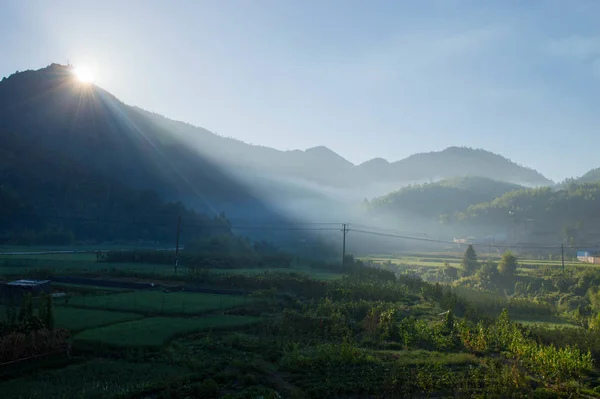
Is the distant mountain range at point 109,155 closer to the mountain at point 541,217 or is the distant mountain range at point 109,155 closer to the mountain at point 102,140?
the mountain at point 102,140

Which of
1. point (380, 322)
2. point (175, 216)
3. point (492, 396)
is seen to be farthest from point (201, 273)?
point (175, 216)

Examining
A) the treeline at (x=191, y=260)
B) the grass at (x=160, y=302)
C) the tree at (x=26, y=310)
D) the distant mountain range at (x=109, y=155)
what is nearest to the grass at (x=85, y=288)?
the grass at (x=160, y=302)

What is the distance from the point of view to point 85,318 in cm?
1830

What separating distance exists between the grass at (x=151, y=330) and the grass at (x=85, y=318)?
2.14ft

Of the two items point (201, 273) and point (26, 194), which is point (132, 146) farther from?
point (201, 273)

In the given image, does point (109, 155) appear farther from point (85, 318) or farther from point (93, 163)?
point (85, 318)

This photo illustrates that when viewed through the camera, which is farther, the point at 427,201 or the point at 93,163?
the point at 427,201

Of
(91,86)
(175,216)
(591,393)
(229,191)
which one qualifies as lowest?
(591,393)

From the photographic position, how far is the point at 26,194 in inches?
2832

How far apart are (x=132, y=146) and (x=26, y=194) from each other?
34103mm

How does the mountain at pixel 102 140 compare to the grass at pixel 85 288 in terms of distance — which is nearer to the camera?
the grass at pixel 85 288

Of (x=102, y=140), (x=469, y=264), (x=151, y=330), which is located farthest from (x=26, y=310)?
(x=102, y=140)

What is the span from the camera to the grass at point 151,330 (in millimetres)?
14594

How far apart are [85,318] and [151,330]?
3.56m
